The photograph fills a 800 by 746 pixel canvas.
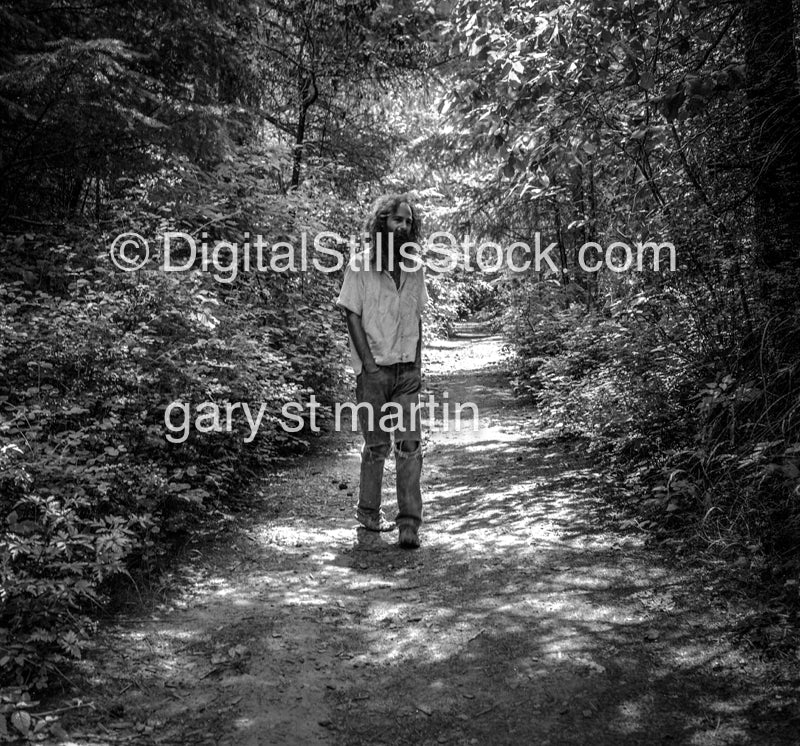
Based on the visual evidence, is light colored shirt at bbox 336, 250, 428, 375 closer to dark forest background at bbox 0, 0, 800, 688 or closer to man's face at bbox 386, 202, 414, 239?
man's face at bbox 386, 202, 414, 239

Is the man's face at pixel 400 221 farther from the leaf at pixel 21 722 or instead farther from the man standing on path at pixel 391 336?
the leaf at pixel 21 722

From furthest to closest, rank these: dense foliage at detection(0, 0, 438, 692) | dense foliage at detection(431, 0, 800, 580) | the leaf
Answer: dense foliage at detection(431, 0, 800, 580) → dense foliage at detection(0, 0, 438, 692) → the leaf

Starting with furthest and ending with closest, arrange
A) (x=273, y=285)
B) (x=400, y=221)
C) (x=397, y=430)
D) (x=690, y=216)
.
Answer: (x=273, y=285)
(x=690, y=216)
(x=397, y=430)
(x=400, y=221)

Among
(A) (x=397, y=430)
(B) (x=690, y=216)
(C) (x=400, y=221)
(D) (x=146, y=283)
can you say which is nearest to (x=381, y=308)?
(C) (x=400, y=221)

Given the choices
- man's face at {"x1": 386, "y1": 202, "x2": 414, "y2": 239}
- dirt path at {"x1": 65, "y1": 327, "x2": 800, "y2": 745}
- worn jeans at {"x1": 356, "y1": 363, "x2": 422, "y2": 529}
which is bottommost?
dirt path at {"x1": 65, "y1": 327, "x2": 800, "y2": 745}

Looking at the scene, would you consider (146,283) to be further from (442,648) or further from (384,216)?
(442,648)

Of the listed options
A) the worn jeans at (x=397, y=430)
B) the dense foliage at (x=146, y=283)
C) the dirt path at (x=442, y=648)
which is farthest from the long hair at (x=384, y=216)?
the dirt path at (x=442, y=648)

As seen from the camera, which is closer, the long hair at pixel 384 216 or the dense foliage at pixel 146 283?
the dense foliage at pixel 146 283

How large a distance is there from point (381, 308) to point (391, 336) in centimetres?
23

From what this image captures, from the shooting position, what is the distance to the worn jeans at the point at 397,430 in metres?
5.88

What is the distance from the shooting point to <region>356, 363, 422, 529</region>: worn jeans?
5.88m

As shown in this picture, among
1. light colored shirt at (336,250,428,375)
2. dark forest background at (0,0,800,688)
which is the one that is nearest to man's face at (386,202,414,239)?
light colored shirt at (336,250,428,375)

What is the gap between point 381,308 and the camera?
19.3 feet

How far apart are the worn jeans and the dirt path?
0.35 m
